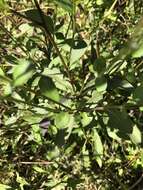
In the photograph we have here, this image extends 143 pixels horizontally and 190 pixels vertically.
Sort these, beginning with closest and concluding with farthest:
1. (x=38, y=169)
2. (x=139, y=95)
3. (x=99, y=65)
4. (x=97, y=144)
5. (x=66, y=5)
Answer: (x=66, y=5), (x=139, y=95), (x=99, y=65), (x=97, y=144), (x=38, y=169)

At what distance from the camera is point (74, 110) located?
1.27 m

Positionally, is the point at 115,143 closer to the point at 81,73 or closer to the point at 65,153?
the point at 65,153

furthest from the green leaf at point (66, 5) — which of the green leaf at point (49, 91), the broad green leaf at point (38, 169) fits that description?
the broad green leaf at point (38, 169)

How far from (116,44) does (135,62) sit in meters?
0.37

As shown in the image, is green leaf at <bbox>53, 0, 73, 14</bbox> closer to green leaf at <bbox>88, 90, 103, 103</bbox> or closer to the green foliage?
the green foliage

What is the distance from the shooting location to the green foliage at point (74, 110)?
1363 millimetres

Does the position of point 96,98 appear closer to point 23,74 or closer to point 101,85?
→ point 101,85

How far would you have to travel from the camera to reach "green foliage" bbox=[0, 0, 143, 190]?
4.47 ft

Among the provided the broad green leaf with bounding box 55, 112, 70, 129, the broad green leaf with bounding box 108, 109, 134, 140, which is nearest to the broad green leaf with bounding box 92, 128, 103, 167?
the broad green leaf with bounding box 108, 109, 134, 140

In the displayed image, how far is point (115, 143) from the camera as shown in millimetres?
1963

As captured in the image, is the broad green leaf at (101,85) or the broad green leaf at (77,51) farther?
the broad green leaf at (77,51)

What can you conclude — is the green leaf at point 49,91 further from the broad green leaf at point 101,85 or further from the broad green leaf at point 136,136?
the broad green leaf at point 136,136

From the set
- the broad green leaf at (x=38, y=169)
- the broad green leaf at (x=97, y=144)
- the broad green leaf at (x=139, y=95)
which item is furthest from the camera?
the broad green leaf at (x=38, y=169)

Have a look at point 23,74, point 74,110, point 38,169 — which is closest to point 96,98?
point 74,110
